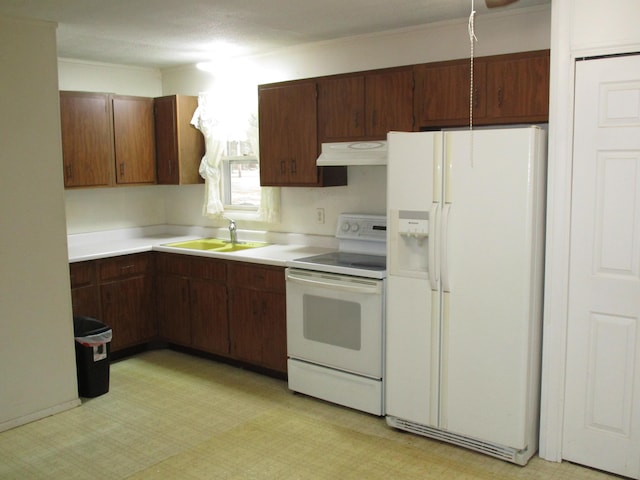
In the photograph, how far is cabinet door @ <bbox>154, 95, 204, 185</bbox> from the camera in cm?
516

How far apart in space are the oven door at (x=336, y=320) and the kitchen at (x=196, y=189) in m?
0.84

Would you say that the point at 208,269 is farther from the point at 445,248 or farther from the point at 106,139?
the point at 445,248

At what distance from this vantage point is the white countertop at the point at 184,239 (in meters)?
4.40

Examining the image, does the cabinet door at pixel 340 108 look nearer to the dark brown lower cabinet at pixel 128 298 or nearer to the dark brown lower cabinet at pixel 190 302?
the dark brown lower cabinet at pixel 190 302

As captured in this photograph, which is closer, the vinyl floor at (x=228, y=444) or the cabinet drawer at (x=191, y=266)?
the vinyl floor at (x=228, y=444)

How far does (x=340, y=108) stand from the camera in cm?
405

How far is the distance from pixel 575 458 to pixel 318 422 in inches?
56.1

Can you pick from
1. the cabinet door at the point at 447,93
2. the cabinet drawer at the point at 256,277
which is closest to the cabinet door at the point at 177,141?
the cabinet drawer at the point at 256,277

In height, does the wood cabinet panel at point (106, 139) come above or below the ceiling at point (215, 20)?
below

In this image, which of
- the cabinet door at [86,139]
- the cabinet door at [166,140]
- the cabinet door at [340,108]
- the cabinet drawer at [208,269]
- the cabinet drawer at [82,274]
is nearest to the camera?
the cabinet door at [340,108]

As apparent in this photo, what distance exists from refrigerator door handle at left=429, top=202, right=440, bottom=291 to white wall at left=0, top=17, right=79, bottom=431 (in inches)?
90.2

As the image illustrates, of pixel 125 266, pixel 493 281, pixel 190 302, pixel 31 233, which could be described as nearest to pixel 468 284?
pixel 493 281

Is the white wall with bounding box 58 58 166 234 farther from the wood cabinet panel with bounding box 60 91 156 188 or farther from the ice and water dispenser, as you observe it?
the ice and water dispenser

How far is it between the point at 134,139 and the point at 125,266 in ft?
3.82
